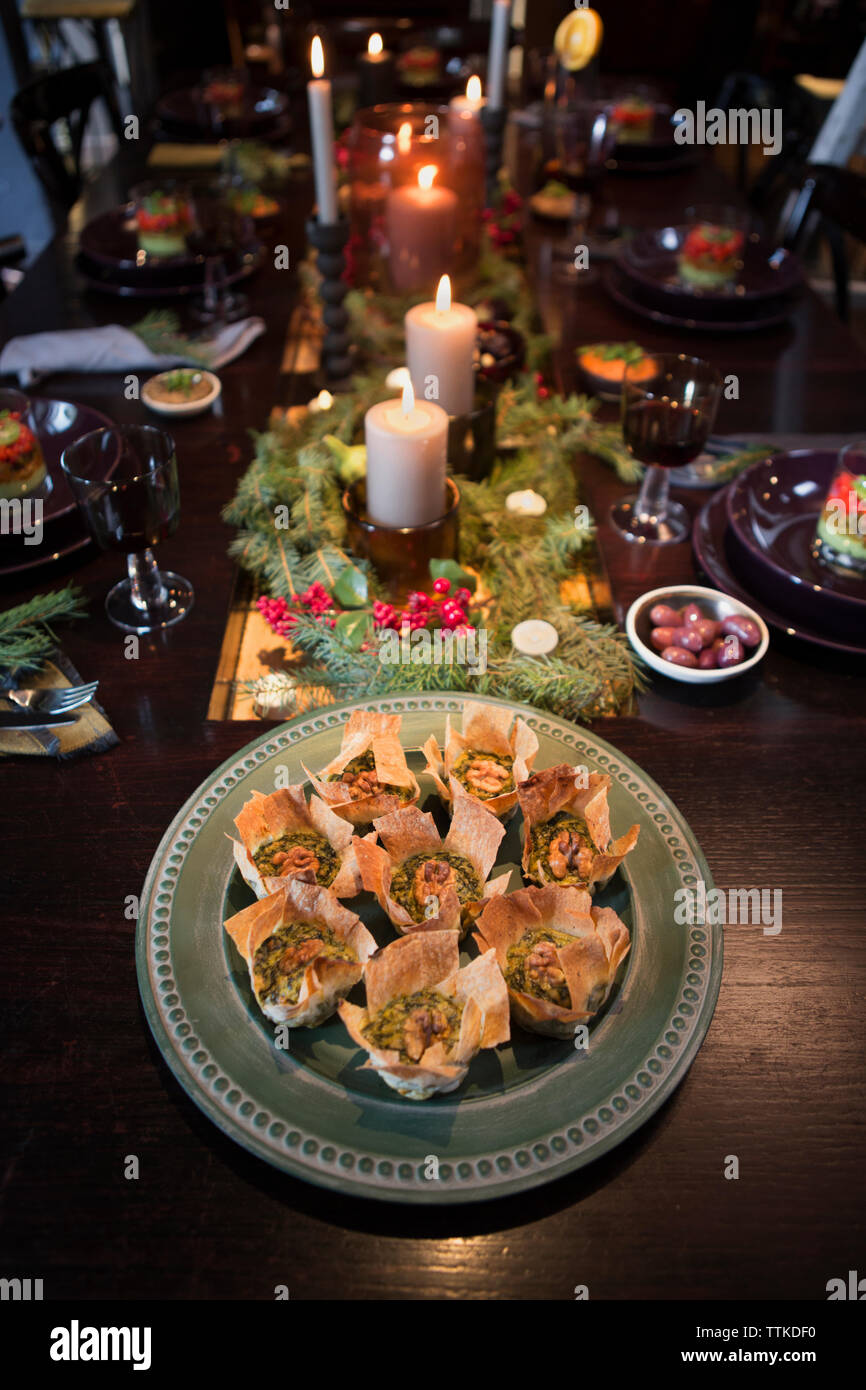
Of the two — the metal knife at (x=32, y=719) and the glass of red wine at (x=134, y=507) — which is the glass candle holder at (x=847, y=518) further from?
the metal knife at (x=32, y=719)

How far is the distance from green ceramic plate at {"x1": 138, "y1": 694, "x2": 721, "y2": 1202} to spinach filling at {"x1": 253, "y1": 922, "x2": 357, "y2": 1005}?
3 cm

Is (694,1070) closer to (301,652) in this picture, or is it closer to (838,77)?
(301,652)

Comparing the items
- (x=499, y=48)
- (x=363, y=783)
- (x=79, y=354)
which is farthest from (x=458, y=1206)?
(x=499, y=48)

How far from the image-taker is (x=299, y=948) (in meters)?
0.68

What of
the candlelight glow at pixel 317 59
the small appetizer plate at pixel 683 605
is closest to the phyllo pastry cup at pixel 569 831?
the small appetizer plate at pixel 683 605

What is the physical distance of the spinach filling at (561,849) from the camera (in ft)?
2.46

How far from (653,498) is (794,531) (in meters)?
0.19

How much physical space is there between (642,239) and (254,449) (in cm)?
92

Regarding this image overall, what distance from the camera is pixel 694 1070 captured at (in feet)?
2.22

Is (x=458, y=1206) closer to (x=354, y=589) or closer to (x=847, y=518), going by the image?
(x=354, y=589)

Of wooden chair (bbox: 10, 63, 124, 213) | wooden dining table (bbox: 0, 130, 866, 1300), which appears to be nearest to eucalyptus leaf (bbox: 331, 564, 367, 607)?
wooden dining table (bbox: 0, 130, 866, 1300)

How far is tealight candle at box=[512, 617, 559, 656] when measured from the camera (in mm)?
1008
